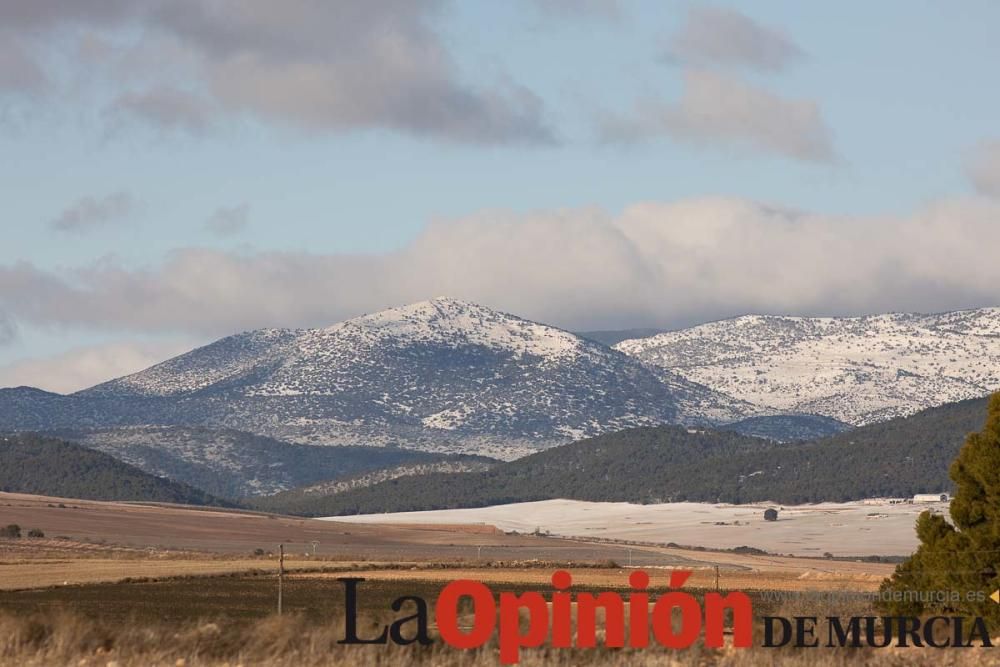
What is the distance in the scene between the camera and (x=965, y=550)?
2461 inches

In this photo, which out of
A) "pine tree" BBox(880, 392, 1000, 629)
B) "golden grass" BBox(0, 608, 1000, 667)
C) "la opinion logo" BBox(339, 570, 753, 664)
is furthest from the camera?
"pine tree" BBox(880, 392, 1000, 629)

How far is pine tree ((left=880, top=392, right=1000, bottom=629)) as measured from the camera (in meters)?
61.4

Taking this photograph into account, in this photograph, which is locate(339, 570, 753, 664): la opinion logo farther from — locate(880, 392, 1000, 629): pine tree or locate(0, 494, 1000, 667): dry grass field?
locate(880, 392, 1000, 629): pine tree

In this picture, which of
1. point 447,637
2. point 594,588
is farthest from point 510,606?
point 594,588

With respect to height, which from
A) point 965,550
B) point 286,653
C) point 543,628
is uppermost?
point 965,550

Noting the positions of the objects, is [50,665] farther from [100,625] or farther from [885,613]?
[885,613]

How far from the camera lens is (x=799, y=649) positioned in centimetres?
5184

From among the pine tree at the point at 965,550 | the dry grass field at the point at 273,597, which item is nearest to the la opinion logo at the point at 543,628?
the dry grass field at the point at 273,597

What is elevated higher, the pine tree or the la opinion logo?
the pine tree

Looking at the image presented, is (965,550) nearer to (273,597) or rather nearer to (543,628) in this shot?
(543,628)

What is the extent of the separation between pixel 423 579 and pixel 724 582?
23.6 m

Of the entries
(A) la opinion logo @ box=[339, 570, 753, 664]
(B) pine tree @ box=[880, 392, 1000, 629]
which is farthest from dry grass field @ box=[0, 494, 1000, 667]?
(B) pine tree @ box=[880, 392, 1000, 629]

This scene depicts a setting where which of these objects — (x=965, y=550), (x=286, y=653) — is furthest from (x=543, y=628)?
(x=965, y=550)

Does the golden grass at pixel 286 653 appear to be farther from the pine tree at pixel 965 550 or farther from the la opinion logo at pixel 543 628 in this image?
the pine tree at pixel 965 550
